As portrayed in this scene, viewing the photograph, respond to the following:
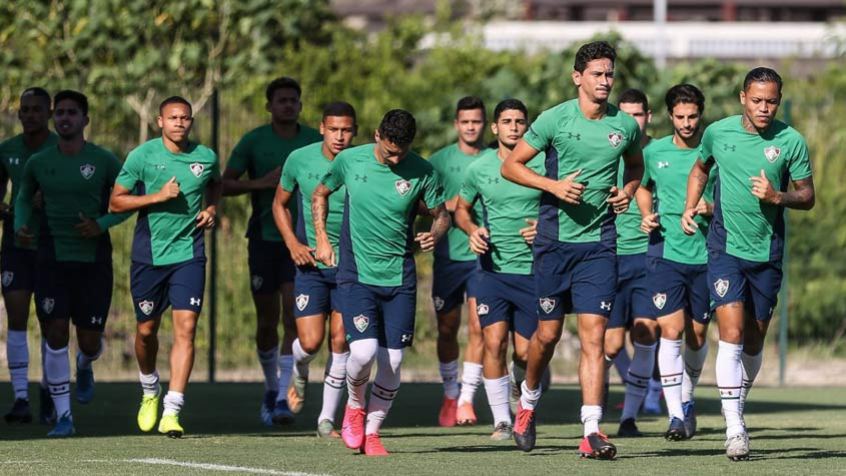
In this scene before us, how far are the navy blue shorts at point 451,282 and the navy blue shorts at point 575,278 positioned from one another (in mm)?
3214

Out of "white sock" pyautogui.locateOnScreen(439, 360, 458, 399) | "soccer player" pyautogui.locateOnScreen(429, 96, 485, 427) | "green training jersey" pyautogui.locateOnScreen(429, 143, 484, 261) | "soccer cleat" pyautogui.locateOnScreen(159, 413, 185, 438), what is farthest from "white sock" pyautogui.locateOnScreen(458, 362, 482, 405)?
"soccer cleat" pyautogui.locateOnScreen(159, 413, 185, 438)

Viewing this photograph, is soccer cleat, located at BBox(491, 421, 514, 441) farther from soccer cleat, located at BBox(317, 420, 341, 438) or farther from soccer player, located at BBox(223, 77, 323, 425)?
soccer player, located at BBox(223, 77, 323, 425)

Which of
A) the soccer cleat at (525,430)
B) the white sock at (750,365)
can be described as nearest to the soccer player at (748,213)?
the white sock at (750,365)

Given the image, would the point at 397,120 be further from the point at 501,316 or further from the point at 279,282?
the point at 279,282

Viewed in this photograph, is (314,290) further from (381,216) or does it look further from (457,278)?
(381,216)

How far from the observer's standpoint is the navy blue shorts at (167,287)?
12.6 meters

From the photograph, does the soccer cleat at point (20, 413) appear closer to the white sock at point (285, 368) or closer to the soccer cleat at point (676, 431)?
the white sock at point (285, 368)

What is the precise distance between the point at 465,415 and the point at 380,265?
320 centimetres

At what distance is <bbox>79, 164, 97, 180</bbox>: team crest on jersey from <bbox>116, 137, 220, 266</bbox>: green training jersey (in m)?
0.59

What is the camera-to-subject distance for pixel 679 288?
43.5 ft

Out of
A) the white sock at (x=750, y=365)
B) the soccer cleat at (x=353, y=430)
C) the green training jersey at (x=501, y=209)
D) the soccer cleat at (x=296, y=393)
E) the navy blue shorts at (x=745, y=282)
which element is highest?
the green training jersey at (x=501, y=209)

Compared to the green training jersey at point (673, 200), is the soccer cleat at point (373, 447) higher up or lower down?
lower down

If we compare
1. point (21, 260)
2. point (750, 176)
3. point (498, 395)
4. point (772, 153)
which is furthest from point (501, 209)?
point (21, 260)

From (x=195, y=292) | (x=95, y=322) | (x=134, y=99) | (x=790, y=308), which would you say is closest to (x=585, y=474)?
(x=195, y=292)
